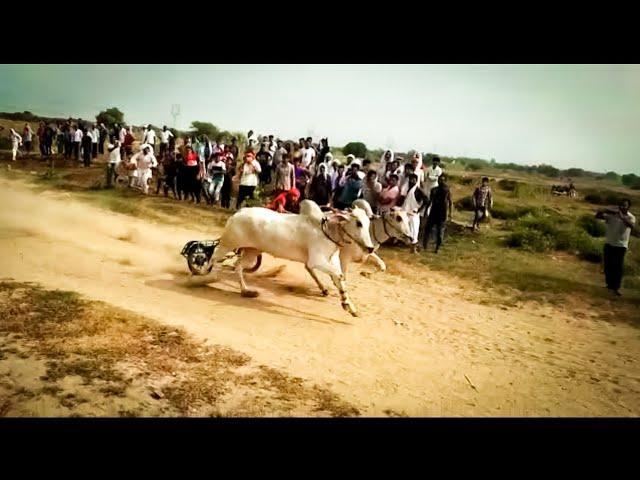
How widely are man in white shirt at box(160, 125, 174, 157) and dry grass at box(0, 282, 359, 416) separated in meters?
9.91

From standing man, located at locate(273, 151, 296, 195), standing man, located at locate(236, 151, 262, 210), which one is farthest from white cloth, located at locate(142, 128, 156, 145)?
standing man, located at locate(273, 151, 296, 195)

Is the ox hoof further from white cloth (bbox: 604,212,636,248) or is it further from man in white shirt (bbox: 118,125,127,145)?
man in white shirt (bbox: 118,125,127,145)

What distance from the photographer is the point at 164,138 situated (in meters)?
15.4

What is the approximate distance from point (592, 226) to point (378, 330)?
12727mm

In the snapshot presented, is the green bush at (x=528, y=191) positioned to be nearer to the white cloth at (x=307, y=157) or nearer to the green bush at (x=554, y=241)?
the green bush at (x=554, y=241)

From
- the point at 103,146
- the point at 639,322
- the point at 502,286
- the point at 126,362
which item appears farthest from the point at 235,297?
the point at 103,146

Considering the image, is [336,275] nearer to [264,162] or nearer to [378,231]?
[378,231]

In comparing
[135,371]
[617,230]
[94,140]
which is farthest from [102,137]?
[617,230]

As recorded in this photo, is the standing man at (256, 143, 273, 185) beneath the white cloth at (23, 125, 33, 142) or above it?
beneath

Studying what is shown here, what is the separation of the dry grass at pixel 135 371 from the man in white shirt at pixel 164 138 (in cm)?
991

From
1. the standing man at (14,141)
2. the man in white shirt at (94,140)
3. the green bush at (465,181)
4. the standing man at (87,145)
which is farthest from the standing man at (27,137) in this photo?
the green bush at (465,181)

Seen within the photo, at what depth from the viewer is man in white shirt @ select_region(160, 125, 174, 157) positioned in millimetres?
14996
